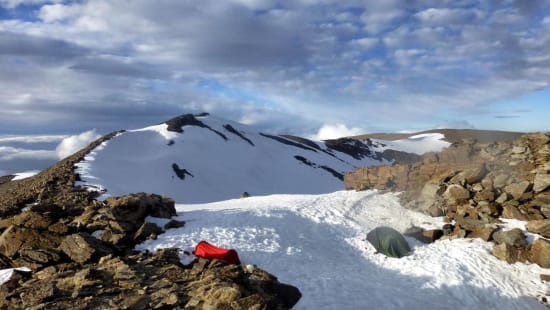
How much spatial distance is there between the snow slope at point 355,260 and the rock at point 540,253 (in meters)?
0.49

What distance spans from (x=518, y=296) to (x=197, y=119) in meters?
78.1

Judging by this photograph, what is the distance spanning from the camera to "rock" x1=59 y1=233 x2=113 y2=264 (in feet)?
51.7

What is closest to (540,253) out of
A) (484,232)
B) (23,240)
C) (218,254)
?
(484,232)

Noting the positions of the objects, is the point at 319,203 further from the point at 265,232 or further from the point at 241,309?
the point at 241,309

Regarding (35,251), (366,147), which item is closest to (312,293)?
(35,251)

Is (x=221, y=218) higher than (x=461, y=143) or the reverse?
the reverse

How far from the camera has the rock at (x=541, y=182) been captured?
68.9ft

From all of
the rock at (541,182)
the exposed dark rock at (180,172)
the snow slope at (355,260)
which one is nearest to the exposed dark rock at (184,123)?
the exposed dark rock at (180,172)

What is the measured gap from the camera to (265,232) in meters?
21.2

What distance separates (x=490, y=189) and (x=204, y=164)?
4800cm

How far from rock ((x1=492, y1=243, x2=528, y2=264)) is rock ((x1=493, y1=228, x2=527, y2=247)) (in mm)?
251

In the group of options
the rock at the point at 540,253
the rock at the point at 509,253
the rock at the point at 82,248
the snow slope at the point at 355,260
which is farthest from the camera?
the rock at the point at 509,253

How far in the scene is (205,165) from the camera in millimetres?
63875

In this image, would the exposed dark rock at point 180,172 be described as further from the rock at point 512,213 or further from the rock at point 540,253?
the rock at point 540,253
